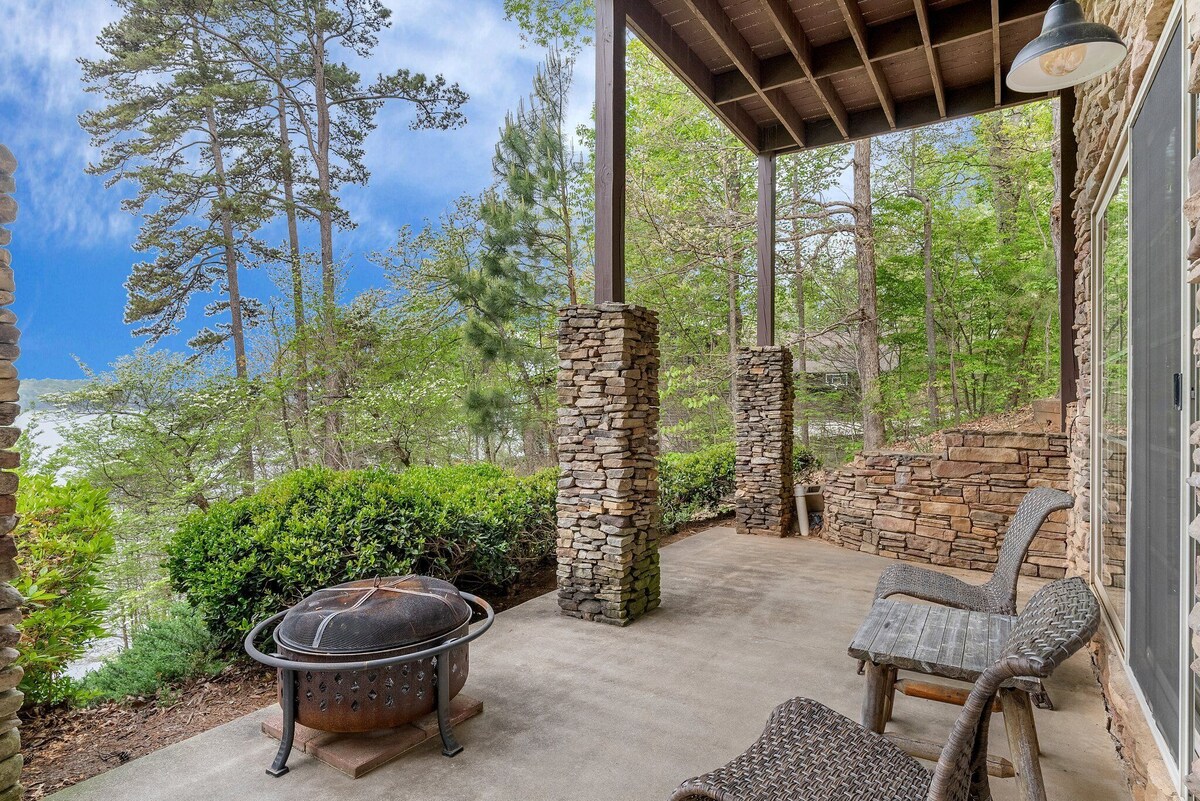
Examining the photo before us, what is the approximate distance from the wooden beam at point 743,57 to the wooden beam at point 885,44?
5.8 inches

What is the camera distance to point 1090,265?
314 centimetres

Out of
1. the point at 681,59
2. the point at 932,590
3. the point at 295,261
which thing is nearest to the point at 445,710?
the point at 932,590

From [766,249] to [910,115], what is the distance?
1677mm

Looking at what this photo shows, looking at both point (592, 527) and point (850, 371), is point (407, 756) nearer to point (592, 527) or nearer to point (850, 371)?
point (592, 527)

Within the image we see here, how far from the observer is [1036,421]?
5973mm

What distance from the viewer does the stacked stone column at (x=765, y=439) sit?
234 inches

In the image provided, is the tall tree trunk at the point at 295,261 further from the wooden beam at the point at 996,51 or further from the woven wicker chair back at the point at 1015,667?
the woven wicker chair back at the point at 1015,667

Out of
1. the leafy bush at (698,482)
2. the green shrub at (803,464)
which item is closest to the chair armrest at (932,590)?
the leafy bush at (698,482)

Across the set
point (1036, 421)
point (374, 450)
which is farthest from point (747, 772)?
point (374, 450)

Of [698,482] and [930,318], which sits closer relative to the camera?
[698,482]

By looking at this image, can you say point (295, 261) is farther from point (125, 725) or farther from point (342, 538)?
point (125, 725)

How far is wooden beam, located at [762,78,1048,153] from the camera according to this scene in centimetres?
508

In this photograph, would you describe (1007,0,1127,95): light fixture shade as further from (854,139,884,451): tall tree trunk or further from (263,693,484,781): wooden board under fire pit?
(854,139,884,451): tall tree trunk

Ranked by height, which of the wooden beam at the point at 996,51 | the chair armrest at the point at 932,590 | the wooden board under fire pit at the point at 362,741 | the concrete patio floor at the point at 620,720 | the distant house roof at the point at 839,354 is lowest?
the concrete patio floor at the point at 620,720
